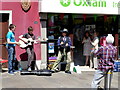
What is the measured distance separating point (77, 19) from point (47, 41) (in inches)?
67.7

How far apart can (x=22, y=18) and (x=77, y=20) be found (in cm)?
245

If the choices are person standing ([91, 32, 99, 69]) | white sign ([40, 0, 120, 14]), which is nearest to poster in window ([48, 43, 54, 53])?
white sign ([40, 0, 120, 14])

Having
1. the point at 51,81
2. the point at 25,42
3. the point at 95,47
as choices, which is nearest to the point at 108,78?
the point at 51,81

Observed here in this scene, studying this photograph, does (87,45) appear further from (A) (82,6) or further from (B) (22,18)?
(B) (22,18)

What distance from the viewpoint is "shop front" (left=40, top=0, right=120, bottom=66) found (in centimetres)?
996

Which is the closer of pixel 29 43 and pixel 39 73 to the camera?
pixel 39 73

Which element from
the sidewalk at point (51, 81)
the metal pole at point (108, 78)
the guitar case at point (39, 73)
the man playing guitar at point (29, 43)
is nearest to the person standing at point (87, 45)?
the sidewalk at point (51, 81)

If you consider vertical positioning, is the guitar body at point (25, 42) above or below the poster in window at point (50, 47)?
above

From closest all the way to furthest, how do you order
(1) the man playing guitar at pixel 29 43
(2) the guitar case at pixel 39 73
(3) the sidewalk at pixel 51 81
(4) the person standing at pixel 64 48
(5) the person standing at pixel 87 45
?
(3) the sidewalk at pixel 51 81, (2) the guitar case at pixel 39 73, (1) the man playing guitar at pixel 29 43, (4) the person standing at pixel 64 48, (5) the person standing at pixel 87 45

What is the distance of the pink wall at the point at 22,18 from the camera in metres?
10.0

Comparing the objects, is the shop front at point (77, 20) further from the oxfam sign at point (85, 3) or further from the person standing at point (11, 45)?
the person standing at point (11, 45)

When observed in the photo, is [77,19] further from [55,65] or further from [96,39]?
[55,65]

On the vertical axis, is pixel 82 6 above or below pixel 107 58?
above

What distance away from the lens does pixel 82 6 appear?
10.1 m
